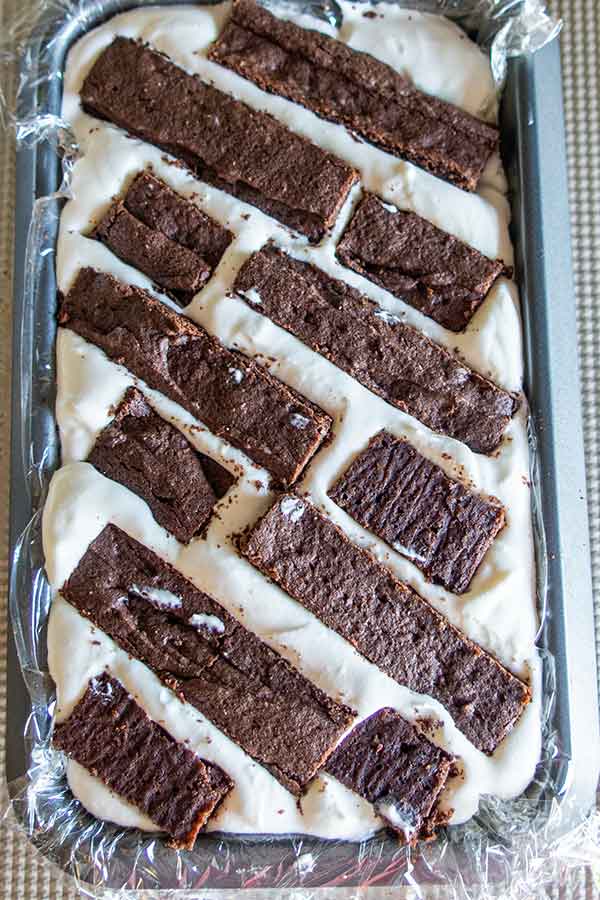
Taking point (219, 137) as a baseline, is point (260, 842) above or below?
below

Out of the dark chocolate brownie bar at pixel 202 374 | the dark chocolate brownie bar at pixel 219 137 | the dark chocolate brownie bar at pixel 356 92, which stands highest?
the dark chocolate brownie bar at pixel 356 92

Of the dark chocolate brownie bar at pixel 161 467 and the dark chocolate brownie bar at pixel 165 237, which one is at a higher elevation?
the dark chocolate brownie bar at pixel 165 237

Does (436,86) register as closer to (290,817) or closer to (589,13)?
(589,13)

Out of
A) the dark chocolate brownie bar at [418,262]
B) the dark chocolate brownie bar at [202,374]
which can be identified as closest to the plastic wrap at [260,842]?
the dark chocolate brownie bar at [202,374]

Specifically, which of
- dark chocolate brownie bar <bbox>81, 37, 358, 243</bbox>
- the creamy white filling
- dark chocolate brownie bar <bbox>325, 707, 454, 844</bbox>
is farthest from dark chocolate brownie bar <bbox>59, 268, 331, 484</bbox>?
dark chocolate brownie bar <bbox>325, 707, 454, 844</bbox>

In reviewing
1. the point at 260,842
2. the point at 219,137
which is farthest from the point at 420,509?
the point at 219,137

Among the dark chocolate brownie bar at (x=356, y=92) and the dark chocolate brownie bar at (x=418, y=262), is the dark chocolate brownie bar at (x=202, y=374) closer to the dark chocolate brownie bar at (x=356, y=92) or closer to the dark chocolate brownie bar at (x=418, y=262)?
the dark chocolate brownie bar at (x=418, y=262)

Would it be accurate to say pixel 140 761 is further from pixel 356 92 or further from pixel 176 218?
pixel 356 92
